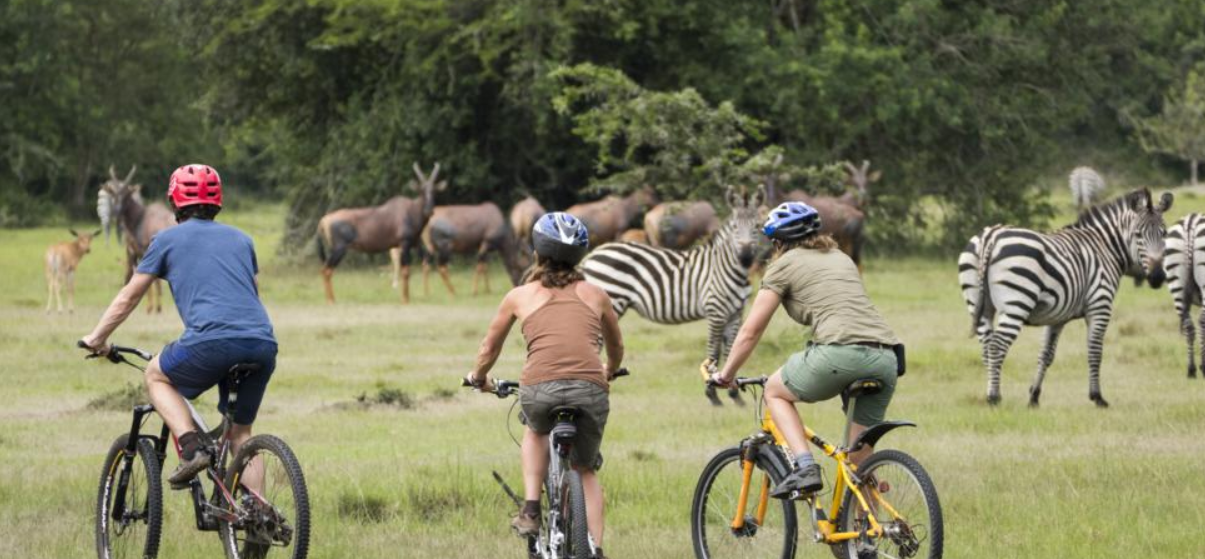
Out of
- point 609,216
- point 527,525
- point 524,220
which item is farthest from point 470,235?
point 527,525

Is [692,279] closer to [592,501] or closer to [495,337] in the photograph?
[495,337]

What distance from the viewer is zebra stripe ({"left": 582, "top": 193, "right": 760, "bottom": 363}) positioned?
56.4 feet

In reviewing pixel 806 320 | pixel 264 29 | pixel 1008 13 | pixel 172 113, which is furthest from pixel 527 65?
pixel 172 113

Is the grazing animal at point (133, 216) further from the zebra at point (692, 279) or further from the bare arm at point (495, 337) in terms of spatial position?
the bare arm at point (495, 337)

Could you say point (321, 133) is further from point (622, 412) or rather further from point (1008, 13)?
point (622, 412)

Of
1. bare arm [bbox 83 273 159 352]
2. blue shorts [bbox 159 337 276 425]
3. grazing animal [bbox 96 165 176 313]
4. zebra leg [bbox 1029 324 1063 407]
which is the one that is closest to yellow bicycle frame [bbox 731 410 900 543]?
blue shorts [bbox 159 337 276 425]

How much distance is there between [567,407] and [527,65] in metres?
27.3

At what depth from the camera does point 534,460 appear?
7715mm

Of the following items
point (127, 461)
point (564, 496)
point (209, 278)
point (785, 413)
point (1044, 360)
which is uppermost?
point (209, 278)

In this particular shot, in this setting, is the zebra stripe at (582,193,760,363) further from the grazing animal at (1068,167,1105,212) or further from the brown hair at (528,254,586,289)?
the grazing animal at (1068,167,1105,212)

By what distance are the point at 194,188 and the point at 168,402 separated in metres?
0.93

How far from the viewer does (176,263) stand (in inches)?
316

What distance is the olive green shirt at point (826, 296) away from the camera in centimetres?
791

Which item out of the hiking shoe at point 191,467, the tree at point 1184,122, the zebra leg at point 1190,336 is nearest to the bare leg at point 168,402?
the hiking shoe at point 191,467
